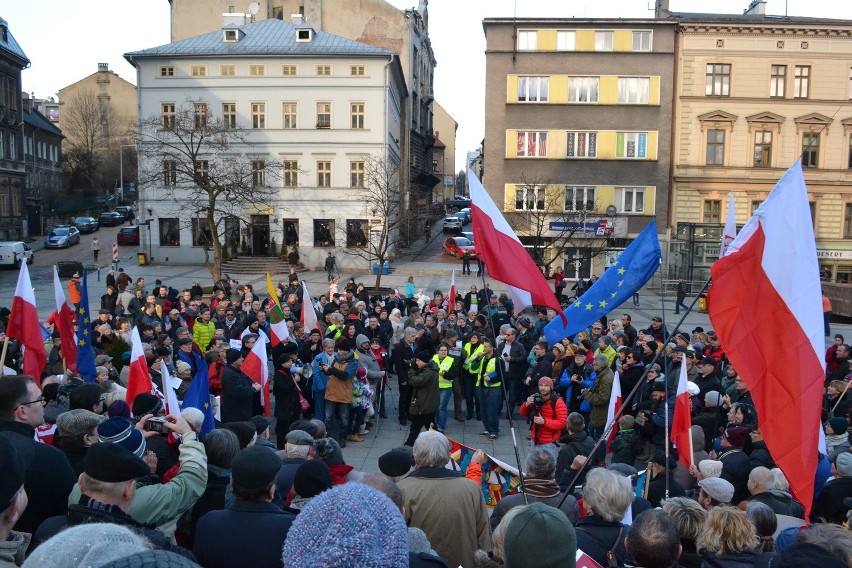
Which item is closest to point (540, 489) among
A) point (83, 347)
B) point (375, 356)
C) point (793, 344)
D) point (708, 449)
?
point (793, 344)

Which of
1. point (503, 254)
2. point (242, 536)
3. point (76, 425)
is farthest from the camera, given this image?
point (503, 254)

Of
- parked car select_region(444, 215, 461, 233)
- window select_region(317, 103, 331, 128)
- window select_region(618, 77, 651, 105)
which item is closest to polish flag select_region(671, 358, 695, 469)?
window select_region(618, 77, 651, 105)

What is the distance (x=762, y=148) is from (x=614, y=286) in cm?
3809

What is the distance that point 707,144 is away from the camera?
4119cm

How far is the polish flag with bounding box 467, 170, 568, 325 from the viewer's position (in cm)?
693

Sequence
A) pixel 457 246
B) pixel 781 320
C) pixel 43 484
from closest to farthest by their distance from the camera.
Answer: pixel 43 484, pixel 781 320, pixel 457 246

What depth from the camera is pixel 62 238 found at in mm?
51656

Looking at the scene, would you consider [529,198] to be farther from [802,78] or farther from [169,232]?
[169,232]

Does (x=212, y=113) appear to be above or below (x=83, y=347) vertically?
above

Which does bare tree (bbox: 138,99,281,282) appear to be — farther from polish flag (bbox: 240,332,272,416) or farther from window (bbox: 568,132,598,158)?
polish flag (bbox: 240,332,272,416)

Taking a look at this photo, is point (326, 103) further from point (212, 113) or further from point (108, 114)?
point (108, 114)

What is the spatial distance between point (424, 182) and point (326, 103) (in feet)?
75.1

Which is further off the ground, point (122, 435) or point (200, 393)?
point (122, 435)

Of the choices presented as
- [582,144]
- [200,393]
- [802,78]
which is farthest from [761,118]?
[200,393]
